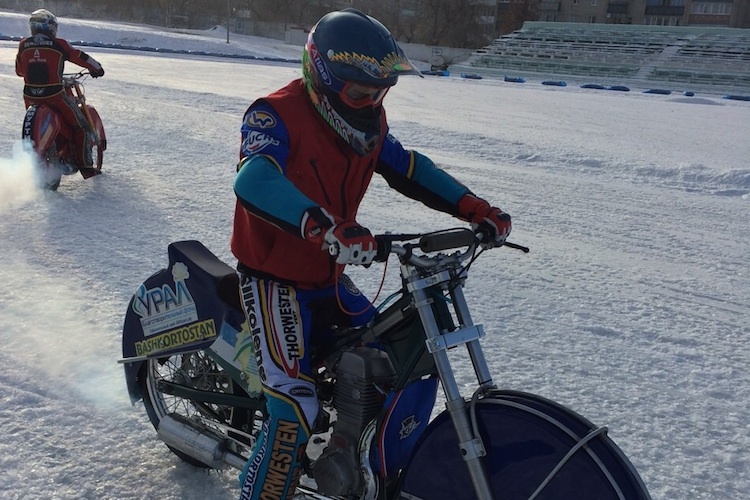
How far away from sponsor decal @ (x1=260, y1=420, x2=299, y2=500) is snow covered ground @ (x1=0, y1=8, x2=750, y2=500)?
0.54m

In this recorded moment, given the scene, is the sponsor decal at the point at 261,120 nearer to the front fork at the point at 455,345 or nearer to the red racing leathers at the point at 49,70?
the front fork at the point at 455,345

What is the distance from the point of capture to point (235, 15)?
6912 cm

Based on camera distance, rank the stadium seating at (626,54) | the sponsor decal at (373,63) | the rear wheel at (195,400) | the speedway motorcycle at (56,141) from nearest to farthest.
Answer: the sponsor decal at (373,63) < the rear wheel at (195,400) < the speedway motorcycle at (56,141) < the stadium seating at (626,54)

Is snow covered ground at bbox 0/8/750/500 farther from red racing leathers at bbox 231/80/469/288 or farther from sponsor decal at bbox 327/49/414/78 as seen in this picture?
sponsor decal at bbox 327/49/414/78

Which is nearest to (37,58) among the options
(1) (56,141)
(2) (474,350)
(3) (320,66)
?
(1) (56,141)

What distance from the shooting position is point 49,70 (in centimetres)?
838

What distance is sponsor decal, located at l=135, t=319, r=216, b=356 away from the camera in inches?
117

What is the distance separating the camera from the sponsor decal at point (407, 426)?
8.22 feet

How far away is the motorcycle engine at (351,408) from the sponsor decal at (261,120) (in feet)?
2.65

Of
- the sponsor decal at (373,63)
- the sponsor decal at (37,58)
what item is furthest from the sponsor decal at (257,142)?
the sponsor decal at (37,58)

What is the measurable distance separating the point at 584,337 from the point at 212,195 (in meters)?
4.52

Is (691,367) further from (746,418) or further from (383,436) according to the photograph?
(383,436)

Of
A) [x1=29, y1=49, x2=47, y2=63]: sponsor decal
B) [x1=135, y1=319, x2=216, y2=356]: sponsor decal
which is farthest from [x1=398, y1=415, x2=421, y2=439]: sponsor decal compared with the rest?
[x1=29, y1=49, x2=47, y2=63]: sponsor decal

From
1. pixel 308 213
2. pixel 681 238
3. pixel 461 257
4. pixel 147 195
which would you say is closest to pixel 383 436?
pixel 461 257
